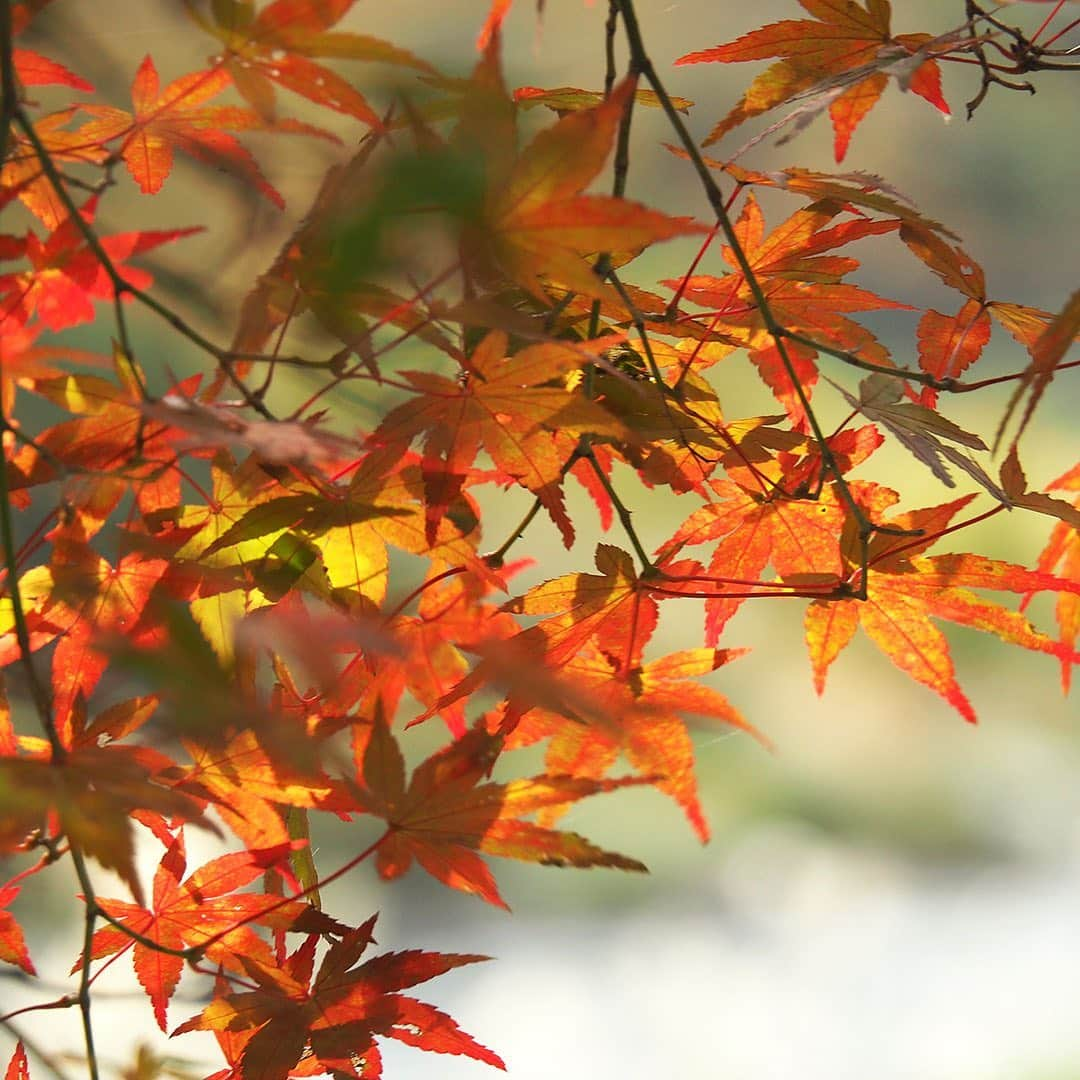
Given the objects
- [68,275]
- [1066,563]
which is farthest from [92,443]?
[1066,563]

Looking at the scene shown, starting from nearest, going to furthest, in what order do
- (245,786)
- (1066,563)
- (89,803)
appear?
(89,803)
(245,786)
(1066,563)

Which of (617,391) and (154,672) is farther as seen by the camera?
(617,391)

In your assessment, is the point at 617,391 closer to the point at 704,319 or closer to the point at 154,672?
the point at 704,319

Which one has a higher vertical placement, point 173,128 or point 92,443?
point 173,128

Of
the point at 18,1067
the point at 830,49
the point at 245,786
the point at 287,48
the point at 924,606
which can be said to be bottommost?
the point at 18,1067

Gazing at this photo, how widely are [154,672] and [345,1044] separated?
0.22 metres

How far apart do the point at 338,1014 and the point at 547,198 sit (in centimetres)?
30

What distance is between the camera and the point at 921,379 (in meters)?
0.40

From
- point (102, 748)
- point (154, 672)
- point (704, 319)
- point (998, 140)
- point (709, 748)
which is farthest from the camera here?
point (998, 140)

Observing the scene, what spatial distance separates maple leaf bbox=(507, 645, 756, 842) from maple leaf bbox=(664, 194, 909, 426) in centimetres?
→ 14

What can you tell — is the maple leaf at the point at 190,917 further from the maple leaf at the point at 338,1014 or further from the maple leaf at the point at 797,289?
the maple leaf at the point at 797,289

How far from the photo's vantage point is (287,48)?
0.35m

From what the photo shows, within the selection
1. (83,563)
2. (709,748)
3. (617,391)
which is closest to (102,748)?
(83,563)

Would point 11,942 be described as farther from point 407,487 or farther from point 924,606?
point 924,606
